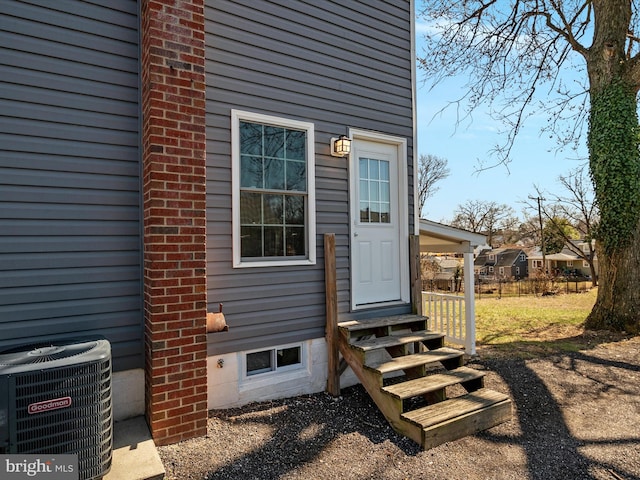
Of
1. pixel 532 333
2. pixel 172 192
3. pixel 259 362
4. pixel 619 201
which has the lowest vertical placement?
pixel 532 333

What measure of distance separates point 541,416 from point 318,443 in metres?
2.06

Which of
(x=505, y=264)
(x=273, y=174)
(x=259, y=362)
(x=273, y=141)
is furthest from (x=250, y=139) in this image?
(x=505, y=264)

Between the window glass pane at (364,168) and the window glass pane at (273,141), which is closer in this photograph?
the window glass pane at (273,141)

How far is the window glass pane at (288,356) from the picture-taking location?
377 centimetres

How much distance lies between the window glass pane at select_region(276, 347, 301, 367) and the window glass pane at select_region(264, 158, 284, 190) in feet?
5.55

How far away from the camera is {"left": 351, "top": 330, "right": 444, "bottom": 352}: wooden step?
11.6 ft

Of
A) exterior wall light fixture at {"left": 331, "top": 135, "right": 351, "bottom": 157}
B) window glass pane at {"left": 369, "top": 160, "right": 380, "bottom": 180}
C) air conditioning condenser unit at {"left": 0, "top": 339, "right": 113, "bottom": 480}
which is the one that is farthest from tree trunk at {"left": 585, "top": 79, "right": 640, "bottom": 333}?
air conditioning condenser unit at {"left": 0, "top": 339, "right": 113, "bottom": 480}

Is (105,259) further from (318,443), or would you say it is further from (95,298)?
(318,443)

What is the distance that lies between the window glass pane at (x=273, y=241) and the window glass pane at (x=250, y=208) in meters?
0.15

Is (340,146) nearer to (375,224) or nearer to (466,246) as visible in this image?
(375,224)

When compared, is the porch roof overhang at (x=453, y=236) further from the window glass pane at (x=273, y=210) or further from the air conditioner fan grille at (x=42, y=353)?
the air conditioner fan grille at (x=42, y=353)

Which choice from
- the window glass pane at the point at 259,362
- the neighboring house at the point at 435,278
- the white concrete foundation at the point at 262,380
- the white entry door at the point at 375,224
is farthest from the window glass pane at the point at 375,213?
the neighboring house at the point at 435,278

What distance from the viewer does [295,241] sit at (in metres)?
3.87

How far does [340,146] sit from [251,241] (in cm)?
142
